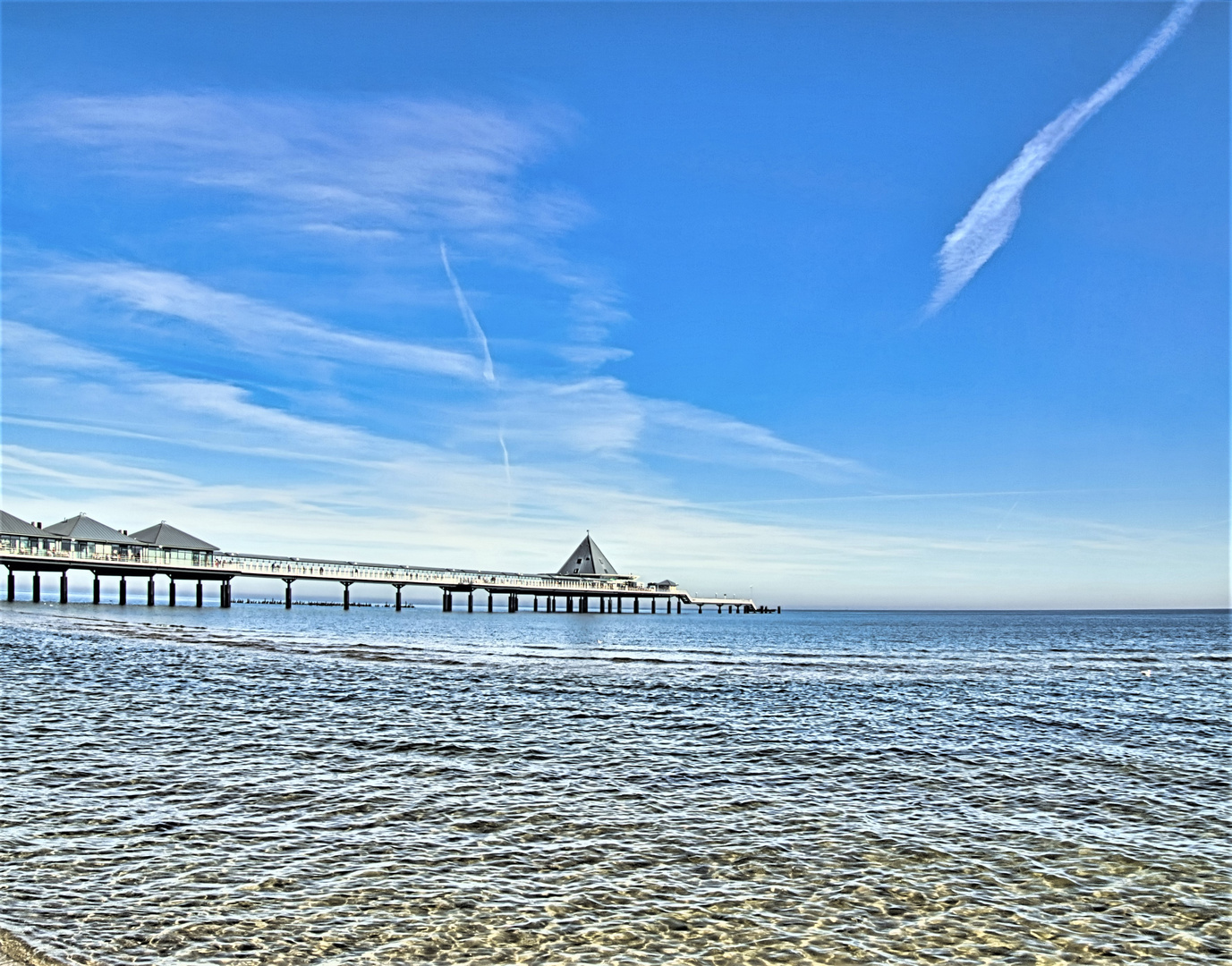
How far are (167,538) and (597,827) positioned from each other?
9301 cm

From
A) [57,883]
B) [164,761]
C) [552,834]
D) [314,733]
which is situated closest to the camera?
[57,883]

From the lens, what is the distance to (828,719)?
2136 centimetres

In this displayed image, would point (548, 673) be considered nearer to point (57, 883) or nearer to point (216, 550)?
point (57, 883)

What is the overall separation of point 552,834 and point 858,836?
366 cm

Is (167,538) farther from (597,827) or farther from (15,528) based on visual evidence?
(597,827)

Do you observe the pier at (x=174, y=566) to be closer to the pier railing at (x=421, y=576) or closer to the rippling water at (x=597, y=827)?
the pier railing at (x=421, y=576)

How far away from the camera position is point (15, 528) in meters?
83.1

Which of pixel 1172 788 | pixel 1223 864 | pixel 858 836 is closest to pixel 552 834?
pixel 858 836

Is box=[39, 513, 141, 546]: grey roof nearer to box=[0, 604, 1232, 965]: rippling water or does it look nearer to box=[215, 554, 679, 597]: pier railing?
box=[215, 554, 679, 597]: pier railing

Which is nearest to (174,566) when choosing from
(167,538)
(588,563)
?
(167,538)

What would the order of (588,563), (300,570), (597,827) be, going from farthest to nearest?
(588,563) → (300,570) → (597,827)

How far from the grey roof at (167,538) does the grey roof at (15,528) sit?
9233mm

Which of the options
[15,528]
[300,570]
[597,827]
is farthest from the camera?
[300,570]

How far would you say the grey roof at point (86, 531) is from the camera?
8706 centimetres
